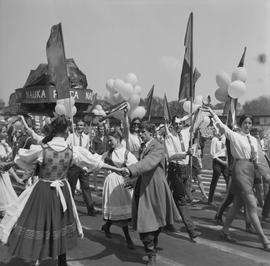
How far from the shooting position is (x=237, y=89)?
24.6 ft

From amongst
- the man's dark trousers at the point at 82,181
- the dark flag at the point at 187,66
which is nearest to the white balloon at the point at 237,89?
the dark flag at the point at 187,66

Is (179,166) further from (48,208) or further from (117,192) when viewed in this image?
(48,208)

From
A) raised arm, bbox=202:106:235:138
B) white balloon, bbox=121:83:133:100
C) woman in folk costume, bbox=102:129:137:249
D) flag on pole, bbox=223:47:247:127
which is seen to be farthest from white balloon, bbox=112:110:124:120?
white balloon, bbox=121:83:133:100

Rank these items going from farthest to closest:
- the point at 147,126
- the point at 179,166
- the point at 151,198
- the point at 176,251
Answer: the point at 179,166
the point at 176,251
the point at 147,126
the point at 151,198

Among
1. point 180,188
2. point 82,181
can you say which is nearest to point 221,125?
point 180,188

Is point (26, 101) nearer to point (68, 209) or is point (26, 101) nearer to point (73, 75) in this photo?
point (73, 75)

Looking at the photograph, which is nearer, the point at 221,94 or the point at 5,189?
the point at 5,189

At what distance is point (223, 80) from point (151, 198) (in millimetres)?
4115

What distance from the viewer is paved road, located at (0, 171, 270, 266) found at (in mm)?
4887

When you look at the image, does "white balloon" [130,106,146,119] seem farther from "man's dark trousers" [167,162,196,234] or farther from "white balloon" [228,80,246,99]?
"man's dark trousers" [167,162,196,234]

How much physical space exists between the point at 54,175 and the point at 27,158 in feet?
1.12

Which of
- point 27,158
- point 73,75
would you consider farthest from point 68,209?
point 73,75

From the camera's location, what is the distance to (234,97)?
24.7 feet

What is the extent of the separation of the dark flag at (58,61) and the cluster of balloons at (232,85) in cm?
327
